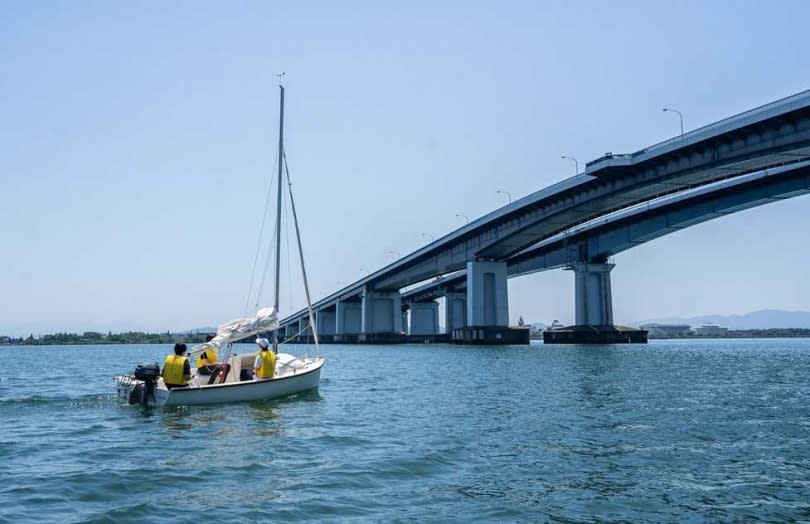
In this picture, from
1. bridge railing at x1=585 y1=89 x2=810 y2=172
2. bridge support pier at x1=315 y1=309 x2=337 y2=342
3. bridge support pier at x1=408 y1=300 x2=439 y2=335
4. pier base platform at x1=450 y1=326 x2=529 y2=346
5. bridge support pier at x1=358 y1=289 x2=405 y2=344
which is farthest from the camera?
bridge support pier at x1=315 y1=309 x2=337 y2=342

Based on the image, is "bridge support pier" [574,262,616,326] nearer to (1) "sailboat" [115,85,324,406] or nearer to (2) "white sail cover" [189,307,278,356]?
(1) "sailboat" [115,85,324,406]

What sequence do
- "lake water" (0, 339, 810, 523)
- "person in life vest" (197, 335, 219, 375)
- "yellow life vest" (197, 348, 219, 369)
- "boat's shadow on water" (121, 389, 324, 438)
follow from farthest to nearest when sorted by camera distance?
"yellow life vest" (197, 348, 219, 369)
"person in life vest" (197, 335, 219, 375)
"boat's shadow on water" (121, 389, 324, 438)
"lake water" (0, 339, 810, 523)

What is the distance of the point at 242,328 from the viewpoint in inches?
1048

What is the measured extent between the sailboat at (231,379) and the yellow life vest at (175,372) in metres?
0.23

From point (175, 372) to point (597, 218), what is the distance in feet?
230

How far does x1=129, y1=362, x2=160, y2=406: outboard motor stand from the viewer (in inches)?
872

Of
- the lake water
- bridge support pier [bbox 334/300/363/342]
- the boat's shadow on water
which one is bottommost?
the lake water

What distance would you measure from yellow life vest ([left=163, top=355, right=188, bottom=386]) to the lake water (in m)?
0.96

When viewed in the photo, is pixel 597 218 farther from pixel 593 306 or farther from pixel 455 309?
pixel 455 309

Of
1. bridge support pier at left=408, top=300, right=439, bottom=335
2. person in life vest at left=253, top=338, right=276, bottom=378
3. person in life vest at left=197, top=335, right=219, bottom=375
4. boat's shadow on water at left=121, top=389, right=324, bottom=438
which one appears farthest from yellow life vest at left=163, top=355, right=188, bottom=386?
bridge support pier at left=408, top=300, right=439, bottom=335

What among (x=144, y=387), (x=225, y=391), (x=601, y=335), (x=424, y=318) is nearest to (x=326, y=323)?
(x=424, y=318)

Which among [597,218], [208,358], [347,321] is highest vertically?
[597,218]

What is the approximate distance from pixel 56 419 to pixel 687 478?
1774 cm

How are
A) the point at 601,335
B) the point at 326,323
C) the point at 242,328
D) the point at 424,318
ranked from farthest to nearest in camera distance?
the point at 326,323, the point at 424,318, the point at 601,335, the point at 242,328
